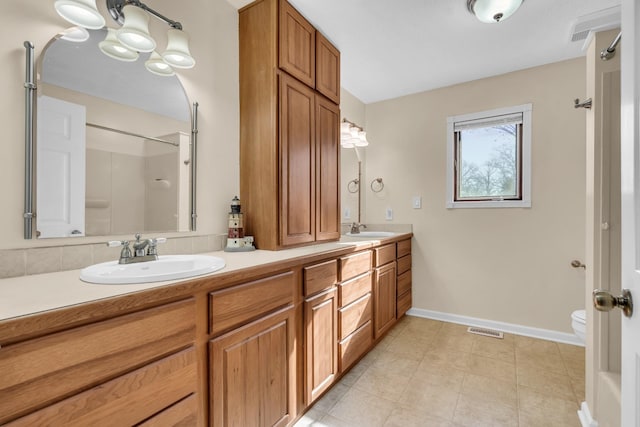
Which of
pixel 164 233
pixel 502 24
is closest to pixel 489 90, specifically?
pixel 502 24

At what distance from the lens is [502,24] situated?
2035 mm

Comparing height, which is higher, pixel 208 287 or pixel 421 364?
pixel 208 287

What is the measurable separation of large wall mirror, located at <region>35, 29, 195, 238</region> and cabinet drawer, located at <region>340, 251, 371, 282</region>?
0.96m

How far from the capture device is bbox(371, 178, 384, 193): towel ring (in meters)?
3.37

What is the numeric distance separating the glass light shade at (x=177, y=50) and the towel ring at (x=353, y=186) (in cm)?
210

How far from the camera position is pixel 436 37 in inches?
86.2

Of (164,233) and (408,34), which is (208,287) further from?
(408,34)

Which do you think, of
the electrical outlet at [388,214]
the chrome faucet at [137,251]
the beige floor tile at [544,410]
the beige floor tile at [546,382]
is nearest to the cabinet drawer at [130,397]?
the chrome faucet at [137,251]

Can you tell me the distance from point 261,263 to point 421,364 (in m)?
1.60

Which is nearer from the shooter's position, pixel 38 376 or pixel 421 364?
pixel 38 376

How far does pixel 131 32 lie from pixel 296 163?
3.30 feet

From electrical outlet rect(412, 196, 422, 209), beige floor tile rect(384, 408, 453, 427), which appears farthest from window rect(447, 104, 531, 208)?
beige floor tile rect(384, 408, 453, 427)

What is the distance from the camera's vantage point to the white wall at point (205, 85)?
1.05 m

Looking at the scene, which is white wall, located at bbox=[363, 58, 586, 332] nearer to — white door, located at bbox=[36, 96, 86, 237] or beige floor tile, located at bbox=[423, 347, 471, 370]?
beige floor tile, located at bbox=[423, 347, 471, 370]
